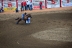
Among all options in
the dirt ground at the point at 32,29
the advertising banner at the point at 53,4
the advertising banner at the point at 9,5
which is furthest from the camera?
the advertising banner at the point at 53,4

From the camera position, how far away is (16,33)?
494 cm

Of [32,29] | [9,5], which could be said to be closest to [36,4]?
[9,5]

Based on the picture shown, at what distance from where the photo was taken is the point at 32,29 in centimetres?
506

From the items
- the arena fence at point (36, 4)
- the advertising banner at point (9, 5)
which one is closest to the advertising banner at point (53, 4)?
the arena fence at point (36, 4)

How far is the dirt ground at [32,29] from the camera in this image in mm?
4410

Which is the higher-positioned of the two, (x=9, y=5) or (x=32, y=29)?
(x=9, y=5)

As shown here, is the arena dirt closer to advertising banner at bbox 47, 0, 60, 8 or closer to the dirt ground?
the dirt ground

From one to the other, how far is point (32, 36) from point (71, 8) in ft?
5.14

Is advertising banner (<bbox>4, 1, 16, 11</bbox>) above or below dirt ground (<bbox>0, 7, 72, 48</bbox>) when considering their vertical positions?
above

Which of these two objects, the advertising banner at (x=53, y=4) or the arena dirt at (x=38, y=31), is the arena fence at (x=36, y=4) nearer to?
the advertising banner at (x=53, y=4)

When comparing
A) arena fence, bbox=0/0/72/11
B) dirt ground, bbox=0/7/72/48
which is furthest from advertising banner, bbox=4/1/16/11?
dirt ground, bbox=0/7/72/48

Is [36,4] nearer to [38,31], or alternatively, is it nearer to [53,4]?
[53,4]

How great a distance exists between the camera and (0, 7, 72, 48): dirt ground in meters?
4.41

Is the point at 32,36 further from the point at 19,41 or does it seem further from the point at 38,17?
the point at 38,17
